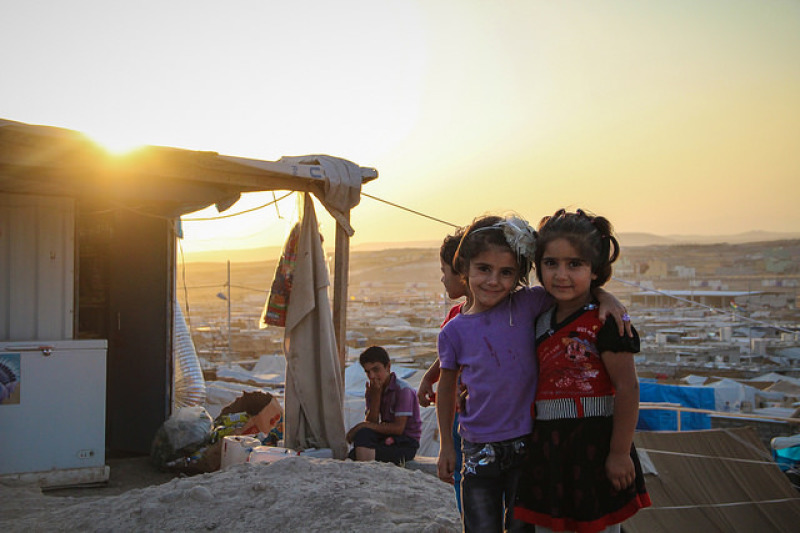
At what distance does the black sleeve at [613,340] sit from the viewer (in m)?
2.13

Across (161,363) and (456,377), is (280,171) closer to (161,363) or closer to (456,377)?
(161,363)

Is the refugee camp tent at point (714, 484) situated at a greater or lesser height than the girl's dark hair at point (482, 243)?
lesser

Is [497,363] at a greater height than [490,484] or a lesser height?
greater

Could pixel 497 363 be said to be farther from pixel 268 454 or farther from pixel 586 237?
pixel 268 454

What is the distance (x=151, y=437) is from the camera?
736 cm

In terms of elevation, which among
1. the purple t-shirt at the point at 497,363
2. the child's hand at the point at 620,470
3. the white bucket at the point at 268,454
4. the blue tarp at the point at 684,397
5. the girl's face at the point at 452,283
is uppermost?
the girl's face at the point at 452,283

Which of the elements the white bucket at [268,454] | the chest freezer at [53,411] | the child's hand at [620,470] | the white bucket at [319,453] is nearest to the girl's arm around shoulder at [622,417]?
the child's hand at [620,470]

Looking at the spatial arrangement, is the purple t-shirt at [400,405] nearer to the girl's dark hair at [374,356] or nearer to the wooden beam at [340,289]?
the girl's dark hair at [374,356]

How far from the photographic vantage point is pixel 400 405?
5672 mm

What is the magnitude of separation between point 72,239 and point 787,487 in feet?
18.4

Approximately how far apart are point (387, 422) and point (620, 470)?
146 inches

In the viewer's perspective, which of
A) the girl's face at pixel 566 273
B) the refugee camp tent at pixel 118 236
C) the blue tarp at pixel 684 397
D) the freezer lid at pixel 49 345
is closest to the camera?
the girl's face at pixel 566 273

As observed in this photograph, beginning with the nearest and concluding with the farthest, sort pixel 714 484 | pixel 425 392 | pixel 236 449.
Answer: pixel 425 392, pixel 714 484, pixel 236 449

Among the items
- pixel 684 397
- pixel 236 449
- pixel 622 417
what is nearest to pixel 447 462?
pixel 622 417
